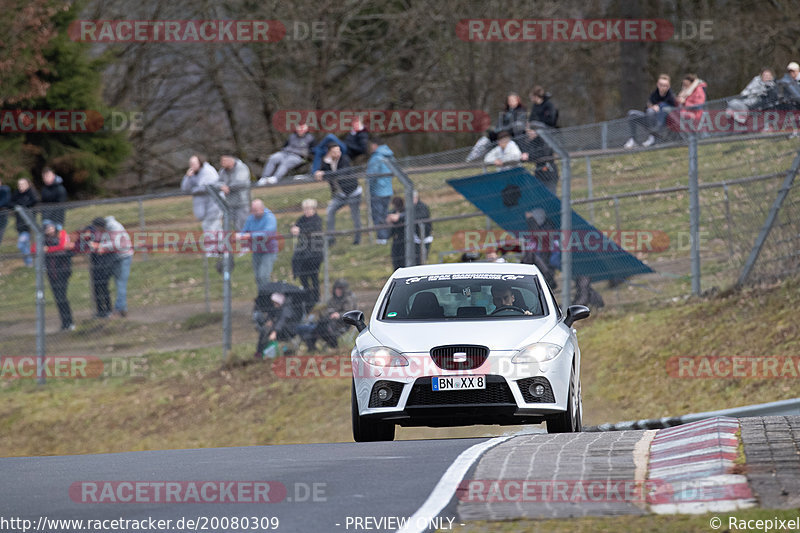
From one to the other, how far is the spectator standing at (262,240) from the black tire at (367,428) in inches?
318

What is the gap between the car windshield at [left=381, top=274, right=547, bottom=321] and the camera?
41.8 feet

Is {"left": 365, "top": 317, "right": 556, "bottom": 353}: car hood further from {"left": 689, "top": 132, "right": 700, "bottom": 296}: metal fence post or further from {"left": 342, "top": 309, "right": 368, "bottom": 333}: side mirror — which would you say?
{"left": 689, "top": 132, "right": 700, "bottom": 296}: metal fence post

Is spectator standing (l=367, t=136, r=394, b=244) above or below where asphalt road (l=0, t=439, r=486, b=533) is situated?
above

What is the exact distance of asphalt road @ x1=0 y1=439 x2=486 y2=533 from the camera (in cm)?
812

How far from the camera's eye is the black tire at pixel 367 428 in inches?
481

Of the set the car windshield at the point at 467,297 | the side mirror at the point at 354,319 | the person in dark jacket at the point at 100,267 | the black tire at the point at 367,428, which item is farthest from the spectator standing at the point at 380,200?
the black tire at the point at 367,428

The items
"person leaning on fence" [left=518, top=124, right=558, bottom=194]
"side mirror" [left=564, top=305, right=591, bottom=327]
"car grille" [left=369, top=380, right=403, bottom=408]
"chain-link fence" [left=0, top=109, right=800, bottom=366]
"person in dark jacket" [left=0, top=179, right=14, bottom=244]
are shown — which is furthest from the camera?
"person in dark jacket" [left=0, top=179, right=14, bottom=244]

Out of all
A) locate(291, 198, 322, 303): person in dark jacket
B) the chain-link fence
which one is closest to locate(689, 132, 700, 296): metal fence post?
the chain-link fence

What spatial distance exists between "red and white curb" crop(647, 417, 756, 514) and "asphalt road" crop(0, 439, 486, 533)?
125 cm

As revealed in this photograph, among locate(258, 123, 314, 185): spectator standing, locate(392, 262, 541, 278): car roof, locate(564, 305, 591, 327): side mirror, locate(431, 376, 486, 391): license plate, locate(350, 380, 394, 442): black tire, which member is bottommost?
locate(350, 380, 394, 442): black tire

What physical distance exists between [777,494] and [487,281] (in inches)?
223

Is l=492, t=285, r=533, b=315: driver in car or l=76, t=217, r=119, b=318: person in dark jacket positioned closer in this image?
l=492, t=285, r=533, b=315: driver in car

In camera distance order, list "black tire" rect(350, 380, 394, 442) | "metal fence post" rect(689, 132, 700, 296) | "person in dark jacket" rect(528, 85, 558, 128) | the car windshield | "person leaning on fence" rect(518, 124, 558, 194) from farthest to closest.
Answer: "person in dark jacket" rect(528, 85, 558, 128) < "person leaning on fence" rect(518, 124, 558, 194) < "metal fence post" rect(689, 132, 700, 296) < the car windshield < "black tire" rect(350, 380, 394, 442)

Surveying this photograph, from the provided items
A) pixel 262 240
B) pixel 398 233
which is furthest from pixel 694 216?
pixel 262 240
